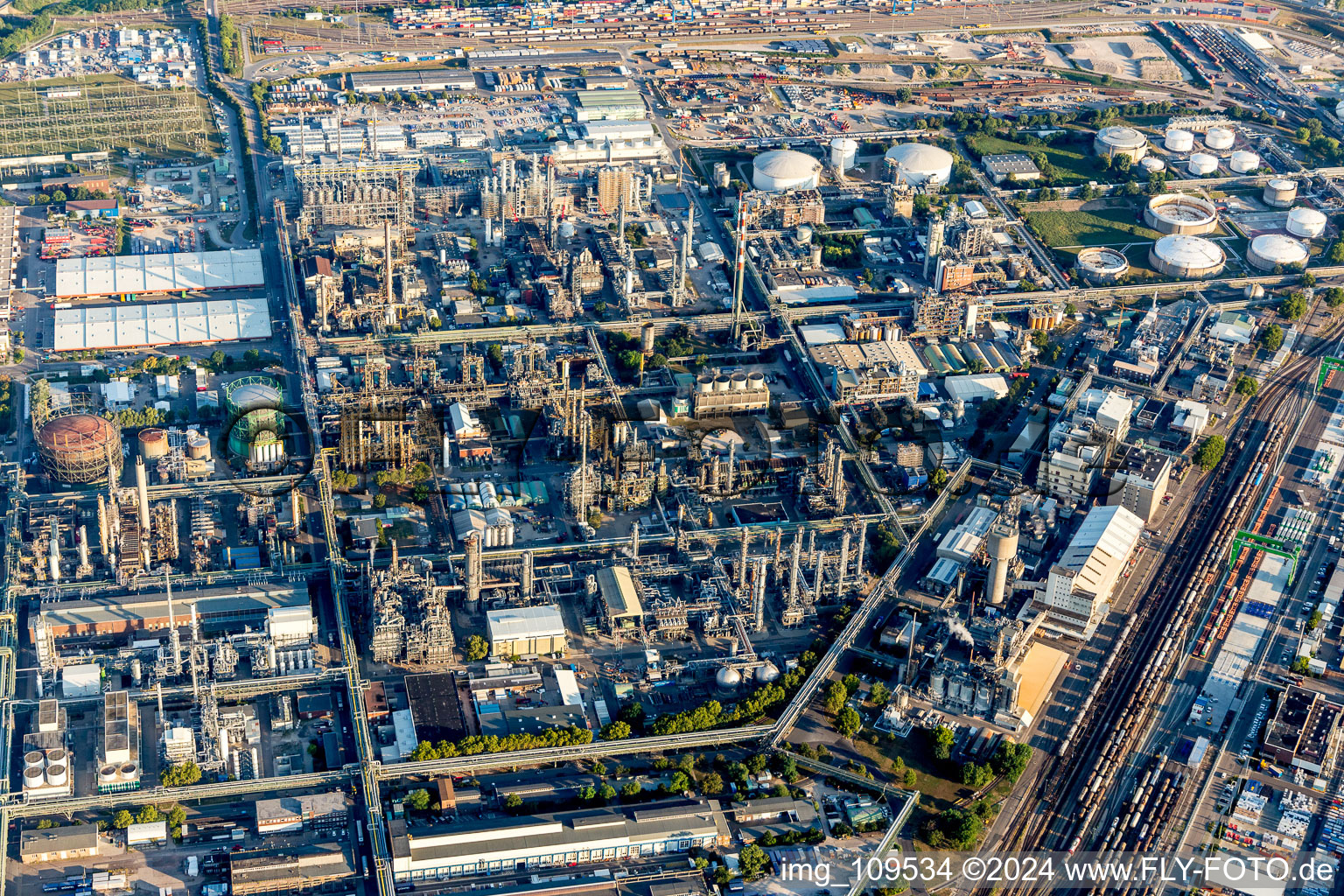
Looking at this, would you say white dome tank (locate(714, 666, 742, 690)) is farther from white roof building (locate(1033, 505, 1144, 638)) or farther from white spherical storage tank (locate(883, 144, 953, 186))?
white spherical storage tank (locate(883, 144, 953, 186))

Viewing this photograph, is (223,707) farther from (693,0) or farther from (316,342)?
(693,0)

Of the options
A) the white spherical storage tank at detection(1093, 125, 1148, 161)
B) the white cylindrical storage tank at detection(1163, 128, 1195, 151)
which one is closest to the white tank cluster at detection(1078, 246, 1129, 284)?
the white spherical storage tank at detection(1093, 125, 1148, 161)

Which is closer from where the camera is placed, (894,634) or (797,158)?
(894,634)

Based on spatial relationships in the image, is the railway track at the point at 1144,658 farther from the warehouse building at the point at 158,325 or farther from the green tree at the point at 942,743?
the warehouse building at the point at 158,325

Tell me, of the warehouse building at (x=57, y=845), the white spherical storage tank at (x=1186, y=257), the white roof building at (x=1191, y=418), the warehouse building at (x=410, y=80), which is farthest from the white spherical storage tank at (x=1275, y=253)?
the warehouse building at (x=57, y=845)

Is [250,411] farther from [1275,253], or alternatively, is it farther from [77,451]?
[1275,253]

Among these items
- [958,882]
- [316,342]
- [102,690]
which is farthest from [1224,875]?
[316,342]
